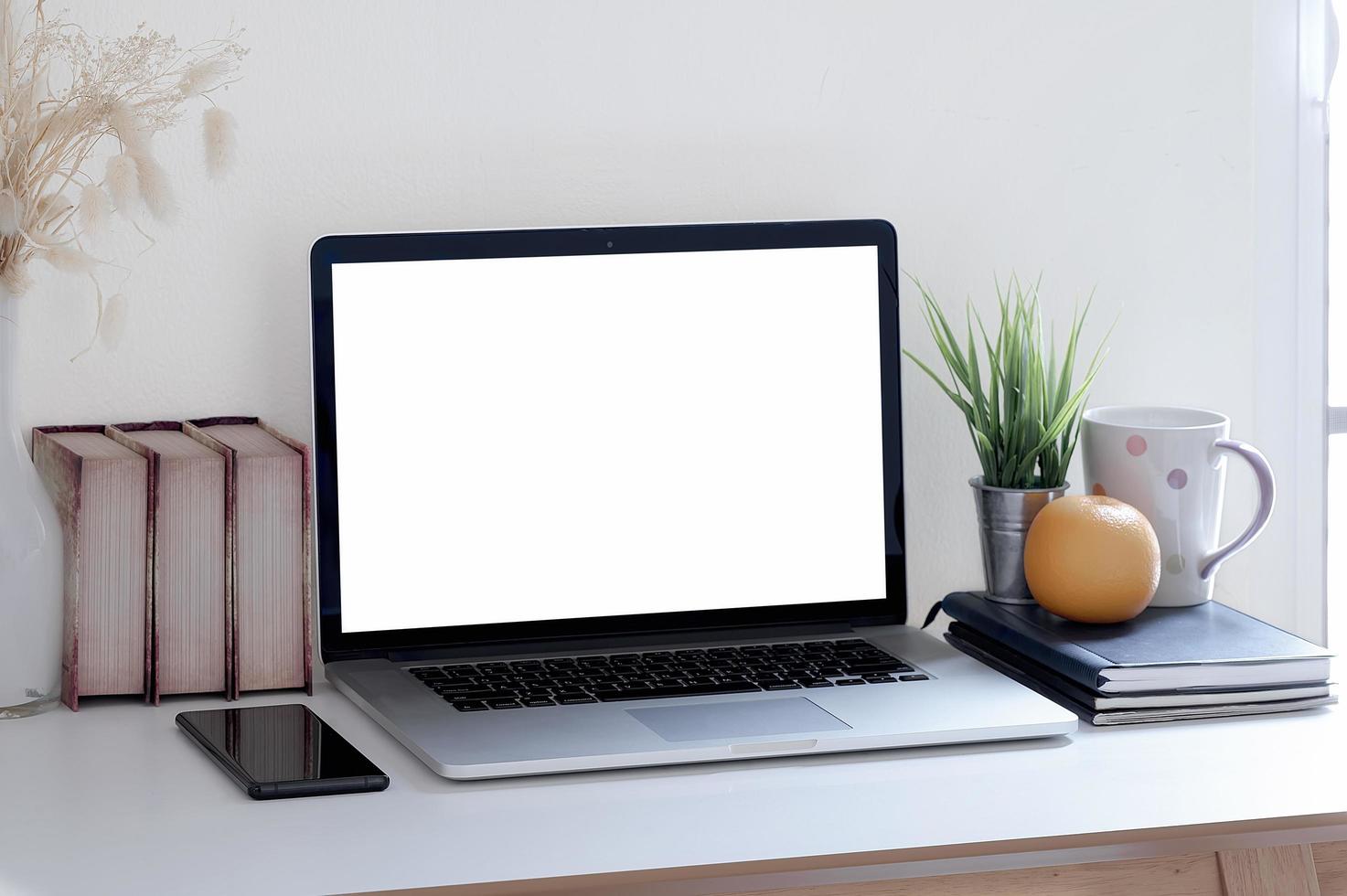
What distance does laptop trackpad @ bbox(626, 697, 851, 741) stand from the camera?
898mm

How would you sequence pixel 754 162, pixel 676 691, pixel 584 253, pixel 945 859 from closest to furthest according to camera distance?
pixel 945 859
pixel 676 691
pixel 584 253
pixel 754 162

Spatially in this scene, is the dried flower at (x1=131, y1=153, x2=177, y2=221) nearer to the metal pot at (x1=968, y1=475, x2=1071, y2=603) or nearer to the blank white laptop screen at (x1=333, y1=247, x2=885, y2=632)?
the blank white laptop screen at (x1=333, y1=247, x2=885, y2=632)

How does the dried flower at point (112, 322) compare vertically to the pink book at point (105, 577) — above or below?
above

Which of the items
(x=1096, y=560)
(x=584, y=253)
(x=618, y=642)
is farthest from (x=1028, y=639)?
(x=584, y=253)

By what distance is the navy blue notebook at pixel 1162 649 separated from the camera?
974 mm

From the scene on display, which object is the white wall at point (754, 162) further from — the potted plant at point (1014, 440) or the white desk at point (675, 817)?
the white desk at point (675, 817)

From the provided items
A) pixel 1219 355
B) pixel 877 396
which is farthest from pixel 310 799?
pixel 1219 355

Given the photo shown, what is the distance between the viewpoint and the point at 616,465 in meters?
1.11

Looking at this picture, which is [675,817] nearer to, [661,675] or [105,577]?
[661,675]

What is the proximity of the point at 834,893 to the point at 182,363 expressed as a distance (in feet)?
2.27

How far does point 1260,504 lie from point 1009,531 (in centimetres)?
20

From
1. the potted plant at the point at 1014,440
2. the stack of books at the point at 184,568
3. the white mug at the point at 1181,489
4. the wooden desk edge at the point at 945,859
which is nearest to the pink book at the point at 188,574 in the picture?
the stack of books at the point at 184,568

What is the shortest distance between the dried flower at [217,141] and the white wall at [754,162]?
17 cm

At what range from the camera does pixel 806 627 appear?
114cm
